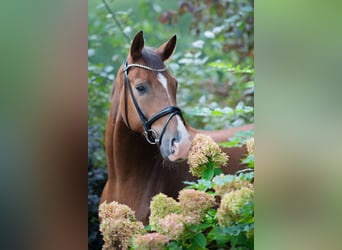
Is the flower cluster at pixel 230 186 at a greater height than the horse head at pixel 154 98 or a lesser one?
lesser

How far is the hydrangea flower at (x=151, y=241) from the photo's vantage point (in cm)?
341

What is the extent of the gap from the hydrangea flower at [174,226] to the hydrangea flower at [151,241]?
0.16ft

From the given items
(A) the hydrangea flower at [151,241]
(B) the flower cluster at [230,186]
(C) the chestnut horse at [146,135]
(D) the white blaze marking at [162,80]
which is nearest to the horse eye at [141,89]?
(C) the chestnut horse at [146,135]

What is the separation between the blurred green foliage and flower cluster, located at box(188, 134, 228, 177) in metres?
0.11

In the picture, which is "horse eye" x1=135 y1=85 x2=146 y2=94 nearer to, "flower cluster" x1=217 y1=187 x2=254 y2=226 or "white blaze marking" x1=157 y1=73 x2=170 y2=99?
"white blaze marking" x1=157 y1=73 x2=170 y2=99

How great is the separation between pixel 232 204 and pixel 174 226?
1.24 ft

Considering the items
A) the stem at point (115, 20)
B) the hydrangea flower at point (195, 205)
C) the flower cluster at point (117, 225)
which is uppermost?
the stem at point (115, 20)

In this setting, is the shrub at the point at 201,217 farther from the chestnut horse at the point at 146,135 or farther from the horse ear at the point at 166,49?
the horse ear at the point at 166,49

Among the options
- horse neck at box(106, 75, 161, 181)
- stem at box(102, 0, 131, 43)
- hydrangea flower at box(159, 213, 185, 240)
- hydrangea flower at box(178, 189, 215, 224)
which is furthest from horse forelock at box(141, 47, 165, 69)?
hydrangea flower at box(159, 213, 185, 240)

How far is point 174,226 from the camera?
3.36 m

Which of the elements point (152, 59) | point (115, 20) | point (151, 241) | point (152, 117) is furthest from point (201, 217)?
point (115, 20)
